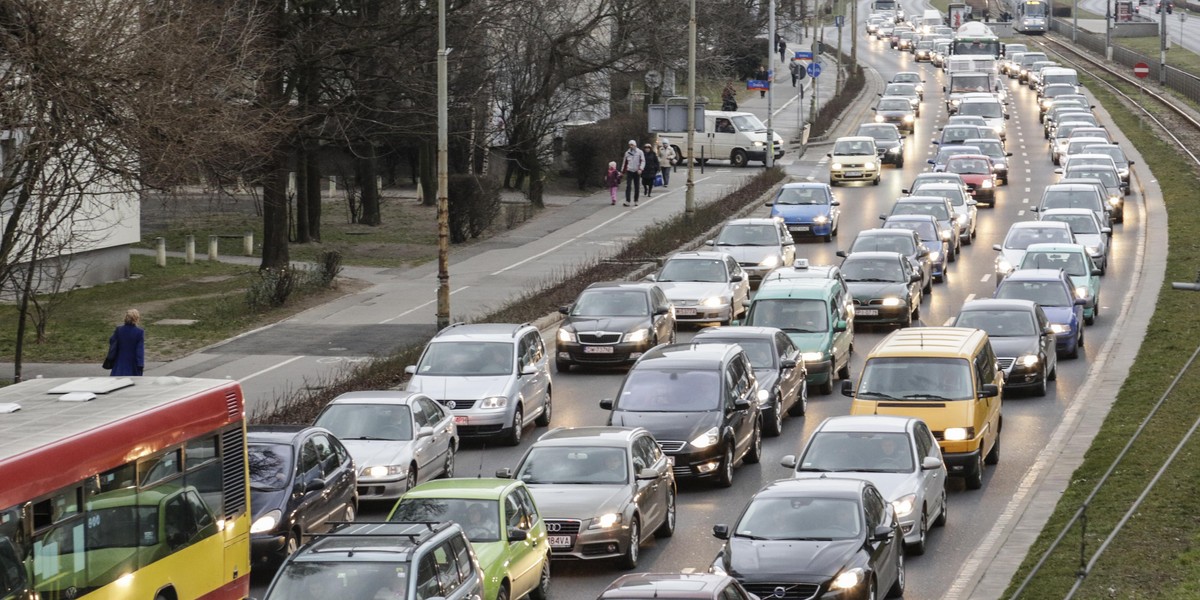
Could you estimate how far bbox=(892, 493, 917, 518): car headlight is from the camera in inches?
715

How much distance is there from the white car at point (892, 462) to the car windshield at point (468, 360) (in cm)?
650

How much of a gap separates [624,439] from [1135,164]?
46620 mm

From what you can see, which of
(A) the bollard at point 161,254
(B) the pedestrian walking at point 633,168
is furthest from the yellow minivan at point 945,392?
(B) the pedestrian walking at point 633,168

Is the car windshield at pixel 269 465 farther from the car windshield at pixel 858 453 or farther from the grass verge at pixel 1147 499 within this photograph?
the grass verge at pixel 1147 499

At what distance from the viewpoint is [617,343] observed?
29.8 metres

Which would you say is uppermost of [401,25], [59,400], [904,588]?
[401,25]

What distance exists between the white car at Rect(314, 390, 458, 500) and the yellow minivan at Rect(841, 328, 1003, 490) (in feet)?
17.3

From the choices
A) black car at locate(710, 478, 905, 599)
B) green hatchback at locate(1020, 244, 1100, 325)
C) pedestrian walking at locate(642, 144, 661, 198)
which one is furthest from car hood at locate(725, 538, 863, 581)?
pedestrian walking at locate(642, 144, 661, 198)

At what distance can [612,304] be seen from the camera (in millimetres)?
30719

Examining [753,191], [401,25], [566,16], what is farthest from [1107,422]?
[566,16]

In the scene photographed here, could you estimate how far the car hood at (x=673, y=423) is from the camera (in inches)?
853

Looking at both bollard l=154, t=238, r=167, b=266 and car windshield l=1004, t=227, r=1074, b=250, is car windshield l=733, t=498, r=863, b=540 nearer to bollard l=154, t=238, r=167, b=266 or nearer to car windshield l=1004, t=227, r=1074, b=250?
car windshield l=1004, t=227, r=1074, b=250

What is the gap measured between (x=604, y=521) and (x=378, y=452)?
13.8ft

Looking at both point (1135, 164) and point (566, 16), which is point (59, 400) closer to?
point (566, 16)
